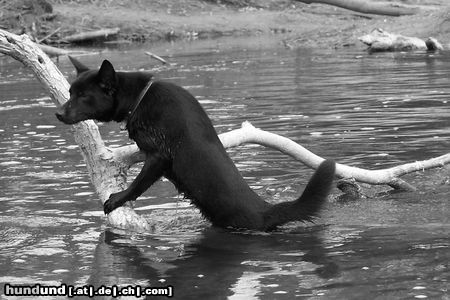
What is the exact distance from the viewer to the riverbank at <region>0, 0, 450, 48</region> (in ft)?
96.5

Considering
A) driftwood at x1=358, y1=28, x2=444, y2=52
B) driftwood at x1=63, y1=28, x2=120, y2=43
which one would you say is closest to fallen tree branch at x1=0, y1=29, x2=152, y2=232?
driftwood at x1=358, y1=28, x2=444, y2=52

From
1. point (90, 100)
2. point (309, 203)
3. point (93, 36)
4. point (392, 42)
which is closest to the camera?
point (309, 203)

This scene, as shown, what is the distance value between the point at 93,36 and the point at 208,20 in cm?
533

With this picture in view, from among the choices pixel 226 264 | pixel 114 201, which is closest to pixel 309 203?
pixel 226 264

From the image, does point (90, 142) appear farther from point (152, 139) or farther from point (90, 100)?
point (152, 139)

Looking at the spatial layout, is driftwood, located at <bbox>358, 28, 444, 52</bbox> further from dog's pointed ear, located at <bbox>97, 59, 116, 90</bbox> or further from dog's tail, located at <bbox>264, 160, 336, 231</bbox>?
dog's pointed ear, located at <bbox>97, 59, 116, 90</bbox>

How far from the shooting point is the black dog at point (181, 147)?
7715 mm

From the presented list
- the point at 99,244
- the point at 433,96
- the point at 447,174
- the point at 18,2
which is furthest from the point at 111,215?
the point at 18,2

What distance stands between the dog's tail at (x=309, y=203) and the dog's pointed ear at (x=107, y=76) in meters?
1.68

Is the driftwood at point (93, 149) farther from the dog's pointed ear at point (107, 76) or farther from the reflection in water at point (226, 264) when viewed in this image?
the dog's pointed ear at point (107, 76)

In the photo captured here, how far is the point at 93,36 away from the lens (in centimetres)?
3175

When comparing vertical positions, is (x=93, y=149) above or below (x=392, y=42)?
above

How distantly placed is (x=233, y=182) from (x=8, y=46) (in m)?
2.41

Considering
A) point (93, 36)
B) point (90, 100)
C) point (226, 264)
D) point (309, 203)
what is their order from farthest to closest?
point (93, 36)
point (90, 100)
point (309, 203)
point (226, 264)
